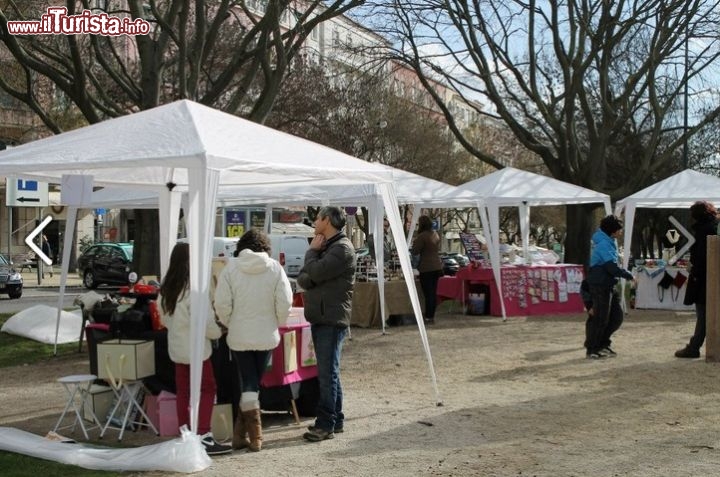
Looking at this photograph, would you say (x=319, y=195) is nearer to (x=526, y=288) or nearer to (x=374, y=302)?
(x=374, y=302)

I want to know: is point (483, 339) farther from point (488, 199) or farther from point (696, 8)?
point (696, 8)

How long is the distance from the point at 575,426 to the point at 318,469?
2477mm

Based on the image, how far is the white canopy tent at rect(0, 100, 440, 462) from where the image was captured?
6.37m

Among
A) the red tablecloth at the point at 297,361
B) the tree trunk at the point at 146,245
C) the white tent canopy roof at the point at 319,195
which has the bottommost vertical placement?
the red tablecloth at the point at 297,361

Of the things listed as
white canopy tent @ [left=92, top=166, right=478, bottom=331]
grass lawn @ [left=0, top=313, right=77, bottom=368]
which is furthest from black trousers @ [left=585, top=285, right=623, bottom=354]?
grass lawn @ [left=0, top=313, right=77, bottom=368]

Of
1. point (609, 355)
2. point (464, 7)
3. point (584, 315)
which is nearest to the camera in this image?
point (609, 355)

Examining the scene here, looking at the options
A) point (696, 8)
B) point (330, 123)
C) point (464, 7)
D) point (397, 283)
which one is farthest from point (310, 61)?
point (397, 283)

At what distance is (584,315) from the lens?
17.0 meters

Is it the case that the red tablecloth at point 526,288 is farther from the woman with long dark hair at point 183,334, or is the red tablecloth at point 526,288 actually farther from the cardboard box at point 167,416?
the woman with long dark hair at point 183,334

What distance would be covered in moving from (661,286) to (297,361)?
12333 millimetres

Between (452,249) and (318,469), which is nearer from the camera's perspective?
(318,469)

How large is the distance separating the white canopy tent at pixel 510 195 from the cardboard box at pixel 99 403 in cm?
977

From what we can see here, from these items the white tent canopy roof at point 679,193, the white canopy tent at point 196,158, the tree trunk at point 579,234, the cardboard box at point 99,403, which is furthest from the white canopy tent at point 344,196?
the tree trunk at point 579,234

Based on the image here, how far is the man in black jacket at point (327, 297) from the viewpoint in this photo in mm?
6766
